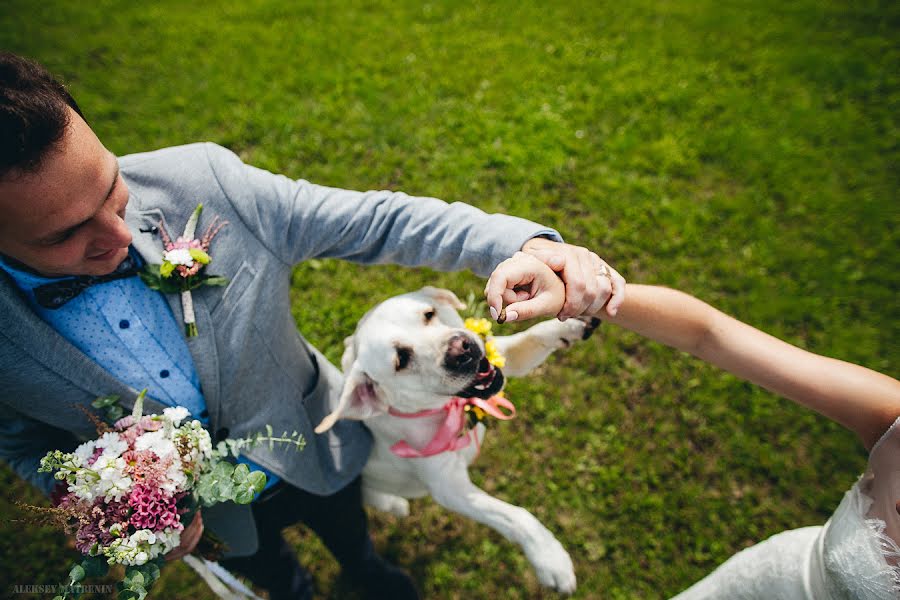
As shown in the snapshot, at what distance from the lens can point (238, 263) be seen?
184 centimetres

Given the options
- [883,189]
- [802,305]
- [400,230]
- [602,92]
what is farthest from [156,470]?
[883,189]

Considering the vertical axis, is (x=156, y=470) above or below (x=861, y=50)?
below

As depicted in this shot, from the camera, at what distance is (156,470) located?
1.54 meters

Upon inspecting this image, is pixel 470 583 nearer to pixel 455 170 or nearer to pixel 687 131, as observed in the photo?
pixel 455 170

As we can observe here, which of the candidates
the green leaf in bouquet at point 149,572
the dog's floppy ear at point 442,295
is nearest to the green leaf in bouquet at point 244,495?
the green leaf in bouquet at point 149,572

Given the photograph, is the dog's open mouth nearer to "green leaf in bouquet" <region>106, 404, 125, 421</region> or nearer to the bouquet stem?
the bouquet stem

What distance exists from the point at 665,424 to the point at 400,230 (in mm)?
2745

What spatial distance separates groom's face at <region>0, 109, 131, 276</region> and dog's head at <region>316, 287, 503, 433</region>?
976 mm

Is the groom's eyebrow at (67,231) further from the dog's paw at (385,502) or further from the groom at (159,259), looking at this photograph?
the dog's paw at (385,502)

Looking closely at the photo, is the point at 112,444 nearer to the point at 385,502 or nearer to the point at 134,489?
the point at 134,489

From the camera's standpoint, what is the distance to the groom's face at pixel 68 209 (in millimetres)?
1318

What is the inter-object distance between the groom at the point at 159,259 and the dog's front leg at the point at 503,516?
22.5 inches

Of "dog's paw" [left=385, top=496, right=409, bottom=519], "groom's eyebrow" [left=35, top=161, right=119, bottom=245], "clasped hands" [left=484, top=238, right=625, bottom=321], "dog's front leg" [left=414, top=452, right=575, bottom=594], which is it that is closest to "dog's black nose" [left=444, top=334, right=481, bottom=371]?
"clasped hands" [left=484, top=238, right=625, bottom=321]

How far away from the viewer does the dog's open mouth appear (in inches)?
83.1
